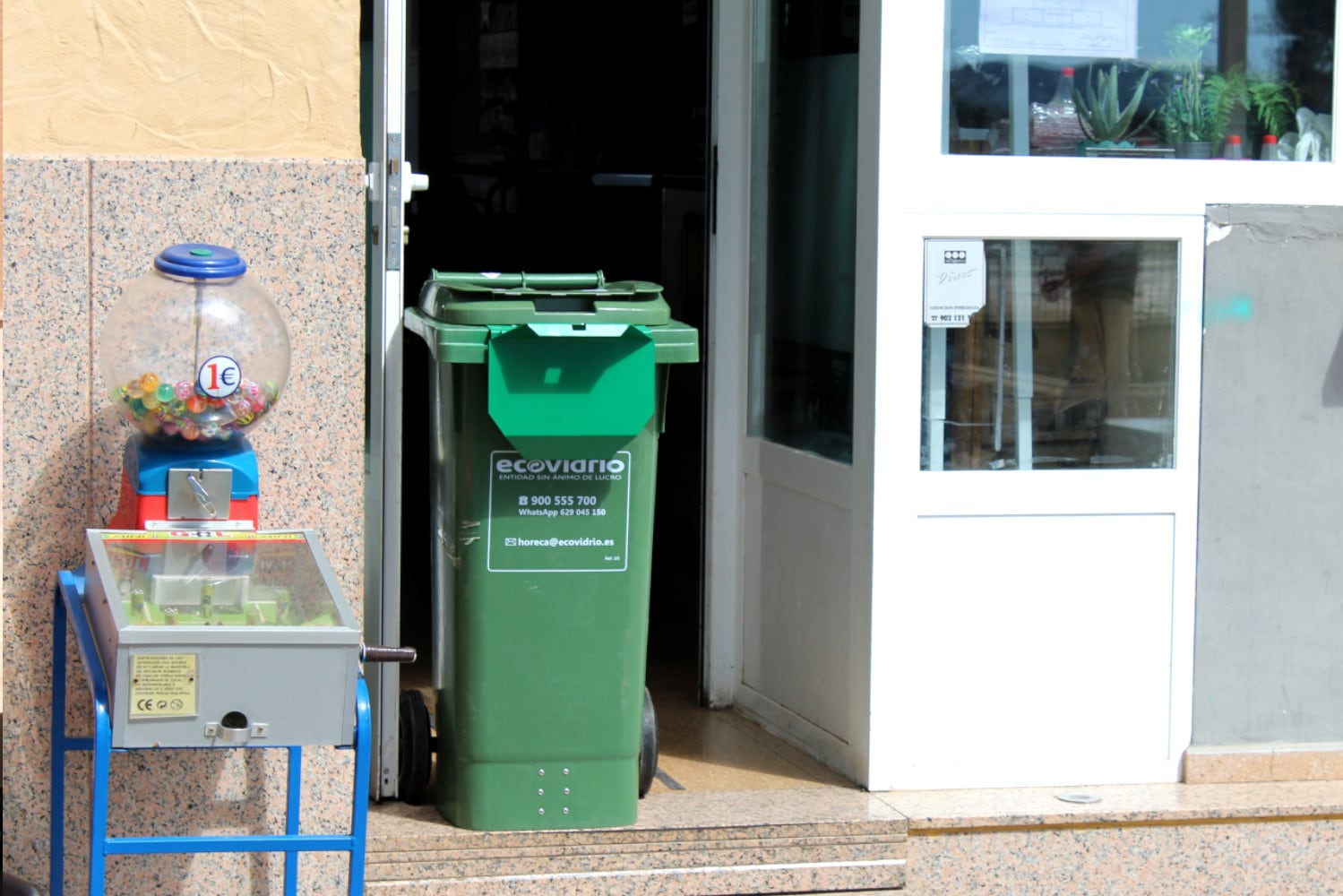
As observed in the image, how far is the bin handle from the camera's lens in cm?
374

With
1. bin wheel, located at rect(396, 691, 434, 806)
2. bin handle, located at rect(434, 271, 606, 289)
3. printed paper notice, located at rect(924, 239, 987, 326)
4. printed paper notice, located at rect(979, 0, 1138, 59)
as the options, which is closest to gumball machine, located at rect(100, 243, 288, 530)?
bin handle, located at rect(434, 271, 606, 289)

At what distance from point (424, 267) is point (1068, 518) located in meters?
5.41

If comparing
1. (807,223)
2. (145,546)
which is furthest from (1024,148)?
(145,546)

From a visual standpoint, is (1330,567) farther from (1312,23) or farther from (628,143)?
(628,143)

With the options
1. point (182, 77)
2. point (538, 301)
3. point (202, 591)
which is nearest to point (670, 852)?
point (538, 301)

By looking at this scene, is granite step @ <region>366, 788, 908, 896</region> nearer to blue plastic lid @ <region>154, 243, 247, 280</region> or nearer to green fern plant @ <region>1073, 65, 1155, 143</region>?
blue plastic lid @ <region>154, 243, 247, 280</region>

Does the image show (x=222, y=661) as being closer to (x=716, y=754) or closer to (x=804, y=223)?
(x=716, y=754)

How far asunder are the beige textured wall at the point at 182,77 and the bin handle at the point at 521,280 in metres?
0.38

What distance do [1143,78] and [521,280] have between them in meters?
1.68

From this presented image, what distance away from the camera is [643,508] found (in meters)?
3.60

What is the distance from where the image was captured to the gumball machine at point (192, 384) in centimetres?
299

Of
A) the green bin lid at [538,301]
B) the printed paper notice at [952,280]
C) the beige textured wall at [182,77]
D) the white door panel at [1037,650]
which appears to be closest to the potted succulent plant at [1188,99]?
the printed paper notice at [952,280]

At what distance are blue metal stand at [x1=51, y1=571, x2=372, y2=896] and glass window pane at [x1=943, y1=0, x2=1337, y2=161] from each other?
2.19 m

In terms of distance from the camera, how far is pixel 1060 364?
160 inches
